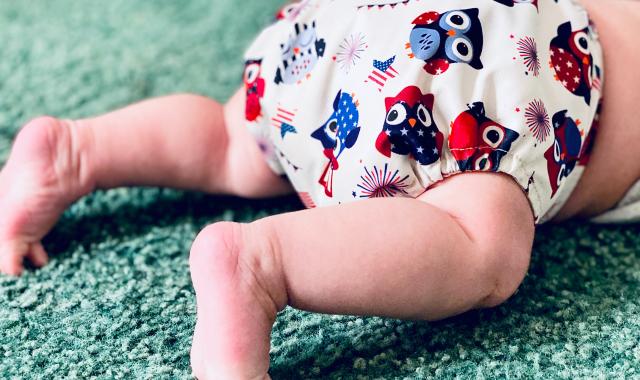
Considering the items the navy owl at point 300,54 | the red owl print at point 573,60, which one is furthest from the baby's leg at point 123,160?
the red owl print at point 573,60

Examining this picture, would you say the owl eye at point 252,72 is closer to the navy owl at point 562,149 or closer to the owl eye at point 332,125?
the owl eye at point 332,125

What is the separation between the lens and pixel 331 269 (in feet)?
1.81

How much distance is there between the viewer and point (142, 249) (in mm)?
764

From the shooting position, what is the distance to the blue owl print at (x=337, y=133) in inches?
25.4

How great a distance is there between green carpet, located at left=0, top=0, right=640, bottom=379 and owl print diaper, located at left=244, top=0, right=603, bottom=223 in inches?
3.4

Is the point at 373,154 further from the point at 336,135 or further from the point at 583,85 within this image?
the point at 583,85

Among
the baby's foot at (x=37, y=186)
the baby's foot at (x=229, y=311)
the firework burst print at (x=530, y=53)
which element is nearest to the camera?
the baby's foot at (x=229, y=311)

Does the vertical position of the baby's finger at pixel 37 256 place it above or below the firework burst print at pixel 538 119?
below

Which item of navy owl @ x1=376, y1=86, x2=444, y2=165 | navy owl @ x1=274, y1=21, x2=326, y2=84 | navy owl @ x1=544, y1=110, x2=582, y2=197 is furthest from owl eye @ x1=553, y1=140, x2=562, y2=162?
navy owl @ x1=274, y1=21, x2=326, y2=84

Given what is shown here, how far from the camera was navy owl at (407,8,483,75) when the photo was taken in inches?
24.8

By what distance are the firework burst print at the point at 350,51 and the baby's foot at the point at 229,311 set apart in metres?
0.19

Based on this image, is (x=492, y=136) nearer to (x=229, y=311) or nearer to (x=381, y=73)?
(x=381, y=73)

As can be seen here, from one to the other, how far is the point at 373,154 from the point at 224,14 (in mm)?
711

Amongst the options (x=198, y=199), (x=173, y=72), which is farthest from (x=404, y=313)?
(x=173, y=72)
